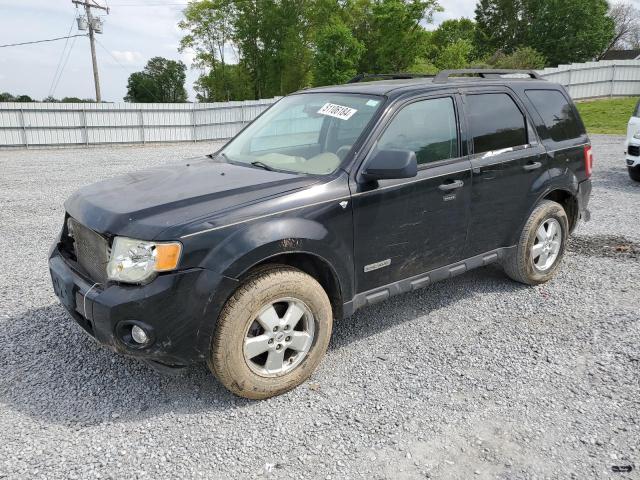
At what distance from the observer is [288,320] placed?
315cm

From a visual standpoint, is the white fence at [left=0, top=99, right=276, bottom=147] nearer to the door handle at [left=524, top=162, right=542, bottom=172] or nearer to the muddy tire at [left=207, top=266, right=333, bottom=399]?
the door handle at [left=524, top=162, right=542, bottom=172]

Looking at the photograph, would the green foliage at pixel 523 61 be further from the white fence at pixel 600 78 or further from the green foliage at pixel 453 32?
the green foliage at pixel 453 32

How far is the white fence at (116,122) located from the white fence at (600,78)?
14.4 meters

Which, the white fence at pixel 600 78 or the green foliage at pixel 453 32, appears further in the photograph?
the green foliage at pixel 453 32

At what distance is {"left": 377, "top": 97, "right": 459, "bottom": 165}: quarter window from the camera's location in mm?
3652

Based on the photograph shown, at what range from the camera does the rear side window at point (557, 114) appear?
4.73 metres

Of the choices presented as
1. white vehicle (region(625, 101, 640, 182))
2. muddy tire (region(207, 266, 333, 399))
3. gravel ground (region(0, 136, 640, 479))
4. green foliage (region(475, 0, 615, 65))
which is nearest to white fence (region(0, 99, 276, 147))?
white vehicle (region(625, 101, 640, 182))

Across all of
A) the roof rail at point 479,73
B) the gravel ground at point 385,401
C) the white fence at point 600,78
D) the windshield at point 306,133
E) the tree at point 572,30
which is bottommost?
the gravel ground at point 385,401

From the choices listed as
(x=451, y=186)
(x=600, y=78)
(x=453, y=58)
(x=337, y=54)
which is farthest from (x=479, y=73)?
(x=453, y=58)

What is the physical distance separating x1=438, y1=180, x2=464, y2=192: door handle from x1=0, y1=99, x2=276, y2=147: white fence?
19.8 metres

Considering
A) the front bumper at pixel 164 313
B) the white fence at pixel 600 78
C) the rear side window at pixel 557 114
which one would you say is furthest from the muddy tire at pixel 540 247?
the white fence at pixel 600 78

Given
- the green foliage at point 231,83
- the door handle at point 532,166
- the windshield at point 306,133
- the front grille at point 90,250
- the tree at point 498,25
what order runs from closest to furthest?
1. the front grille at point 90,250
2. the windshield at point 306,133
3. the door handle at point 532,166
4. the green foliage at point 231,83
5. the tree at point 498,25

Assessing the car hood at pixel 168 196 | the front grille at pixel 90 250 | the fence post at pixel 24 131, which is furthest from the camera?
the fence post at pixel 24 131

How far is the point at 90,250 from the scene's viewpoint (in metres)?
3.21
